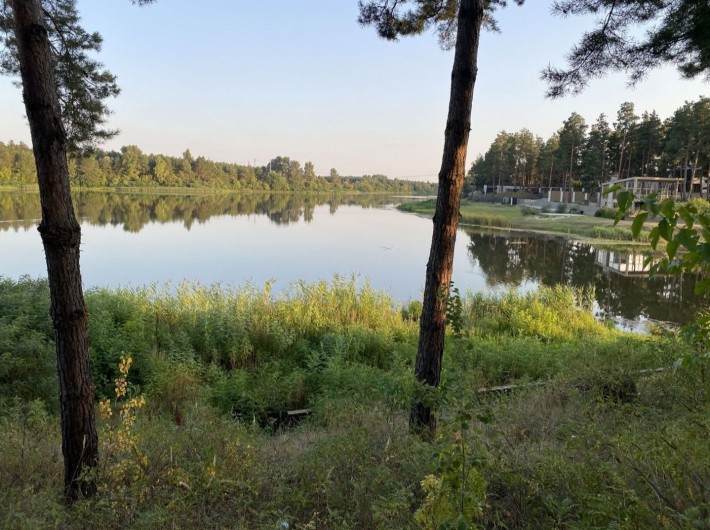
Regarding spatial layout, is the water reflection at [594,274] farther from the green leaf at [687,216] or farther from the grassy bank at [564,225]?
the green leaf at [687,216]

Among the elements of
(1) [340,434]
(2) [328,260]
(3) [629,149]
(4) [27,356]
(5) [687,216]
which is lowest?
(2) [328,260]

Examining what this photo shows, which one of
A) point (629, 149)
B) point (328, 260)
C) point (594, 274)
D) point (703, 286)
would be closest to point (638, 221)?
point (703, 286)

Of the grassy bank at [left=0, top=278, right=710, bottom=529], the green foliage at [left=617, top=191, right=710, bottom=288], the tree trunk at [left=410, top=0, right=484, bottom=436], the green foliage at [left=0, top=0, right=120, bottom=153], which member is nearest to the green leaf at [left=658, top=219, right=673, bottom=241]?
the green foliage at [left=617, top=191, right=710, bottom=288]

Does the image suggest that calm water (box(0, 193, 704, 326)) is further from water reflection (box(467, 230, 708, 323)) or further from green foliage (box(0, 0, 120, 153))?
green foliage (box(0, 0, 120, 153))

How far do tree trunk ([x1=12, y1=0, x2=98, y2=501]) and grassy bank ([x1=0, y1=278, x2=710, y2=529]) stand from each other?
22 centimetres

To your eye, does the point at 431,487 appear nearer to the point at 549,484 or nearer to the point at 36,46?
the point at 549,484

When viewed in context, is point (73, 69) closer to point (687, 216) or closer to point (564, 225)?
point (687, 216)

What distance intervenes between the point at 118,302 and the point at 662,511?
9.55 m

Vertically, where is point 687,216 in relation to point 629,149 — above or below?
below

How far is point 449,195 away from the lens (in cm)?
376

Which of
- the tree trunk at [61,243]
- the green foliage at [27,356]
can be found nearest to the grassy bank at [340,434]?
the green foliage at [27,356]

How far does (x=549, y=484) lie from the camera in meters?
2.61

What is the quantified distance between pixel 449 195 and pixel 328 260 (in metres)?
19.4

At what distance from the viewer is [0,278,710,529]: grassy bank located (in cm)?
224
